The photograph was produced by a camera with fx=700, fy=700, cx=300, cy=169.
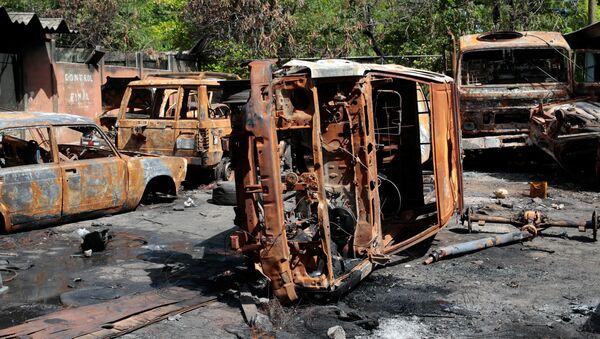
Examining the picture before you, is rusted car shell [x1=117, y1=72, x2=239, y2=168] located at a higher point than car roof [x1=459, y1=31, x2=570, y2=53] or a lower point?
lower

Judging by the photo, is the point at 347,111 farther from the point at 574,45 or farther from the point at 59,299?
the point at 574,45

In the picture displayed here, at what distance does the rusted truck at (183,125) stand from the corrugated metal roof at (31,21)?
3.26m

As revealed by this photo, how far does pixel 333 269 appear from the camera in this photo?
6.36m

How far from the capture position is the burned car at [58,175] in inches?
339

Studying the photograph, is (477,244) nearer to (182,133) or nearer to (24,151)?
(24,151)

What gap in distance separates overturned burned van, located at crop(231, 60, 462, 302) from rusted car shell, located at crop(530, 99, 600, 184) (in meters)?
4.69

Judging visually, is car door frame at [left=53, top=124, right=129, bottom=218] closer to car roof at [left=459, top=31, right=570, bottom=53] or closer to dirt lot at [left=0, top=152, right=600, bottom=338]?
dirt lot at [left=0, top=152, right=600, bottom=338]

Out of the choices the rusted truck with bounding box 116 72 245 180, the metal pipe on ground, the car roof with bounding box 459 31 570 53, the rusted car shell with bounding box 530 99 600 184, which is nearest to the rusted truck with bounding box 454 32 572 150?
the car roof with bounding box 459 31 570 53

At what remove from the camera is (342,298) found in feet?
21.1

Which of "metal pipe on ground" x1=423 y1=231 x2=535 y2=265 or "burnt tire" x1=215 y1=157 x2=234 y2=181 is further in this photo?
"burnt tire" x1=215 y1=157 x2=234 y2=181

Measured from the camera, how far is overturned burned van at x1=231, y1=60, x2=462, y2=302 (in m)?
5.91

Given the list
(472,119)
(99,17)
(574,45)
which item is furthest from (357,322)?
(99,17)

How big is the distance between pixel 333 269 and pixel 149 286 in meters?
1.87

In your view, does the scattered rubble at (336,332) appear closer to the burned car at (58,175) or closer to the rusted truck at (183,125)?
the burned car at (58,175)
